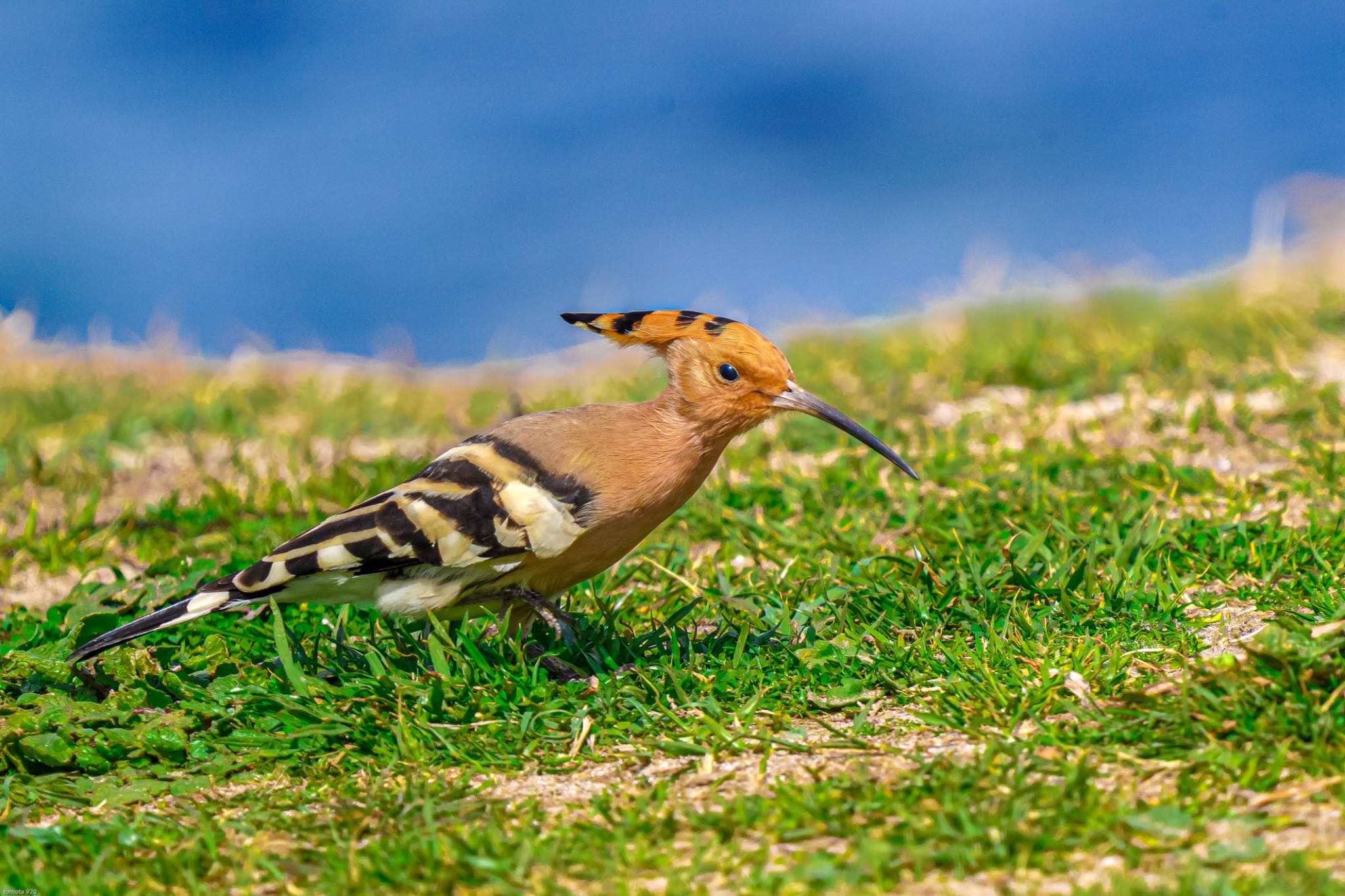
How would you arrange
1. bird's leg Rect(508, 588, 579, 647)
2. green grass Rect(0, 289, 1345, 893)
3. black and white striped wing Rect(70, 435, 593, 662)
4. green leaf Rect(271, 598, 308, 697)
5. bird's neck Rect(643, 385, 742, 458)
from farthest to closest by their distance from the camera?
bird's neck Rect(643, 385, 742, 458) → bird's leg Rect(508, 588, 579, 647) → black and white striped wing Rect(70, 435, 593, 662) → green leaf Rect(271, 598, 308, 697) → green grass Rect(0, 289, 1345, 893)

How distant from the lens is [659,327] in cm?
354

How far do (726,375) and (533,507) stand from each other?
641mm

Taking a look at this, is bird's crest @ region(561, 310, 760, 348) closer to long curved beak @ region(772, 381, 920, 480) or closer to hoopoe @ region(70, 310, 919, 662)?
hoopoe @ region(70, 310, 919, 662)

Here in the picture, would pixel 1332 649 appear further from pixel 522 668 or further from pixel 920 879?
pixel 522 668

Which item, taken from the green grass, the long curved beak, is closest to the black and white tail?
the green grass

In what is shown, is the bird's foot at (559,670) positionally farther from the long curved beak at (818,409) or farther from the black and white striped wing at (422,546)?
the long curved beak at (818,409)

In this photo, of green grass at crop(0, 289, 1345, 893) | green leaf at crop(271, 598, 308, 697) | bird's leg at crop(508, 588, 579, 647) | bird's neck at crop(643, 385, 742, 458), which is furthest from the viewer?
bird's neck at crop(643, 385, 742, 458)

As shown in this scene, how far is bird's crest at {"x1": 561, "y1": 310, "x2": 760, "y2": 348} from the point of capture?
11.3 feet

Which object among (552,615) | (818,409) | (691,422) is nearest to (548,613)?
(552,615)

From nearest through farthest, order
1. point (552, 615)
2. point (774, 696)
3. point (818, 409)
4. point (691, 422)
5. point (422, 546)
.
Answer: point (774, 696)
point (422, 546)
point (552, 615)
point (691, 422)
point (818, 409)

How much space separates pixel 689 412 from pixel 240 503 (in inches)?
98.4

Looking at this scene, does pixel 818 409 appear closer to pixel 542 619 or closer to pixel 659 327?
pixel 659 327

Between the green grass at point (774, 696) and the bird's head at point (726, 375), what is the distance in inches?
19.9

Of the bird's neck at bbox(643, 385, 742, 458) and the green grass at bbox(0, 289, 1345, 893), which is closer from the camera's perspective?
the green grass at bbox(0, 289, 1345, 893)
